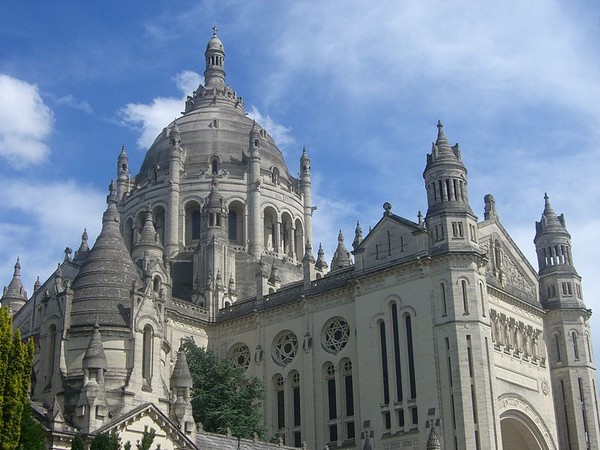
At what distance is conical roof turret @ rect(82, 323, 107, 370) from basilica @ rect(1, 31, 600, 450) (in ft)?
0.41

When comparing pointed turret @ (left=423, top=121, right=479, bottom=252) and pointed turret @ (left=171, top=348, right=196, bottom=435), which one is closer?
pointed turret @ (left=171, top=348, right=196, bottom=435)

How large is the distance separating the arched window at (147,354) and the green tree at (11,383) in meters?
14.9

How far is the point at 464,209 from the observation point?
5534 centimetres

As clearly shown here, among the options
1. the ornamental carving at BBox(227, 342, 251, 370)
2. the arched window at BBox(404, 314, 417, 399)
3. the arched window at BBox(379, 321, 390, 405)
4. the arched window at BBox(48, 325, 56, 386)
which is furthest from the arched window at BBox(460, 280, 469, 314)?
the arched window at BBox(48, 325, 56, 386)

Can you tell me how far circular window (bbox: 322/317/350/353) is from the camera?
58875 millimetres

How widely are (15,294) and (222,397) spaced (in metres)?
22.3

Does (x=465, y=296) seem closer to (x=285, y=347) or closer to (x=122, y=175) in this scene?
(x=285, y=347)

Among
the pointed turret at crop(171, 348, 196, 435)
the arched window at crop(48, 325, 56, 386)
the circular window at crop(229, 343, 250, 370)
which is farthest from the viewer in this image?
the circular window at crop(229, 343, 250, 370)

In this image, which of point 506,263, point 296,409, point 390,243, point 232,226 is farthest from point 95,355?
point 232,226

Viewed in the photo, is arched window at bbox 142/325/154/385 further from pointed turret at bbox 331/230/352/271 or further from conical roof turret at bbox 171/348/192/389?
pointed turret at bbox 331/230/352/271

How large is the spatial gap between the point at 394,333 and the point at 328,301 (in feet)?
20.4

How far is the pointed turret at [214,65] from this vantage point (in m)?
89.4

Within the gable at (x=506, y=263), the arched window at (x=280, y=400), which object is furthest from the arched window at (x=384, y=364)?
the arched window at (x=280, y=400)

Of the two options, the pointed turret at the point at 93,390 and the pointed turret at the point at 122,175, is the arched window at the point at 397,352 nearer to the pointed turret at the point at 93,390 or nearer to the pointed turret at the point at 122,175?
the pointed turret at the point at 93,390
